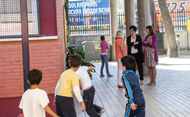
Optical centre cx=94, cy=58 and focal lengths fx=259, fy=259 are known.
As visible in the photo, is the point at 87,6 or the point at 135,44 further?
the point at 87,6

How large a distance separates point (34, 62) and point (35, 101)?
10.8 feet

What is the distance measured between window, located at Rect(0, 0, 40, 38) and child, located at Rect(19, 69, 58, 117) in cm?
321

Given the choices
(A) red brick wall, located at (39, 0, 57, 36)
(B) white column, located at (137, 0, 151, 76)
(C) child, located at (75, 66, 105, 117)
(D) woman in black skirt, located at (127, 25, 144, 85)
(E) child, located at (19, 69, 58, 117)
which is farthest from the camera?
(B) white column, located at (137, 0, 151, 76)

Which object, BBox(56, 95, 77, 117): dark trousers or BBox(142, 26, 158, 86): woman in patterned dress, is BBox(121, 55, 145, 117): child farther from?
BBox(142, 26, 158, 86): woman in patterned dress

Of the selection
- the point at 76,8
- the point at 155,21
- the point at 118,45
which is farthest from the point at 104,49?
the point at 76,8

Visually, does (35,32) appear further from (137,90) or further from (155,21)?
(155,21)

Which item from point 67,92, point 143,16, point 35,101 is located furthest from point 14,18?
point 143,16

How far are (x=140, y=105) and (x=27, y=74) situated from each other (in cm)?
151

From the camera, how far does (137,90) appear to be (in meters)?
3.34

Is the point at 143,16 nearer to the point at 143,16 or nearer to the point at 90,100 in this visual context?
the point at 143,16

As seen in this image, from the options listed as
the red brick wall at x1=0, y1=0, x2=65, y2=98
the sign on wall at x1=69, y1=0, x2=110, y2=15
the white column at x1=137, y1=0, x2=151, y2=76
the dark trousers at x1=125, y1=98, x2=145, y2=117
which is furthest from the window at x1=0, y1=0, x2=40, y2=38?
the sign on wall at x1=69, y1=0, x2=110, y2=15

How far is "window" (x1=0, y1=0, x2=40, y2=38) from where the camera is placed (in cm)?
595

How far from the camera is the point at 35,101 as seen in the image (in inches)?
118

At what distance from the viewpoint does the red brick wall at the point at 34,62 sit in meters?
6.07
